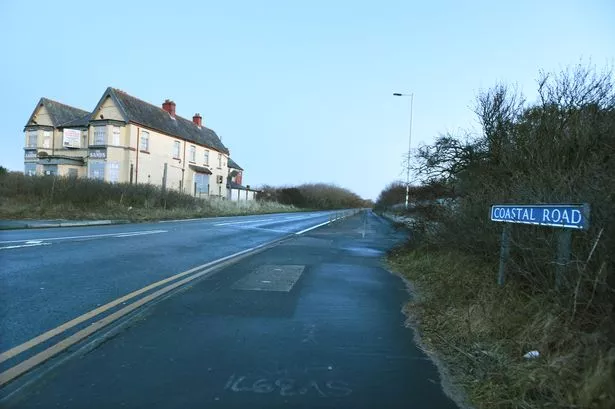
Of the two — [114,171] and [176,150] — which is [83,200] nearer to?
[114,171]

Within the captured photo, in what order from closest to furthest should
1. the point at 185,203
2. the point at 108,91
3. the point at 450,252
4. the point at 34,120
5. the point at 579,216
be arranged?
the point at 579,216 < the point at 450,252 < the point at 185,203 < the point at 108,91 < the point at 34,120

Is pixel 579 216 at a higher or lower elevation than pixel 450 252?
higher

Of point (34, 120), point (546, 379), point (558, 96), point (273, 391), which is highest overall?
point (34, 120)

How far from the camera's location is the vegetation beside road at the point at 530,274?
3.67 meters

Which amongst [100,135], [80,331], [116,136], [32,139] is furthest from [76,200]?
[80,331]

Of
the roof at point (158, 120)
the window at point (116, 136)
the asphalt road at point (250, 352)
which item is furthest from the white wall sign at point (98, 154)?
the asphalt road at point (250, 352)

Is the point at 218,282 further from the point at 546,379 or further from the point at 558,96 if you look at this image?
the point at 558,96

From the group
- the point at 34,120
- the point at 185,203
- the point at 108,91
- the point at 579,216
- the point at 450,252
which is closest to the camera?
the point at 579,216

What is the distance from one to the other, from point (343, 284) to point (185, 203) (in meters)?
30.5

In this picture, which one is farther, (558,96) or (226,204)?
(226,204)

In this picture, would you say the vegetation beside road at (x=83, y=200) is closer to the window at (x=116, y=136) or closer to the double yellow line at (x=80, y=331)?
the window at (x=116, y=136)

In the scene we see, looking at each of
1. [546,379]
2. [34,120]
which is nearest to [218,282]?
[546,379]

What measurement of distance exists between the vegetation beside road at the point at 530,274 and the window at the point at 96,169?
3571 cm

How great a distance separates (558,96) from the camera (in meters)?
9.63
